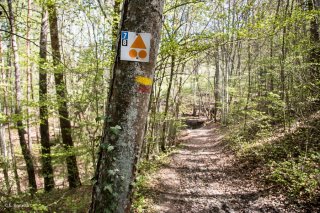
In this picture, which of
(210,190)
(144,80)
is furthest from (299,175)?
(144,80)

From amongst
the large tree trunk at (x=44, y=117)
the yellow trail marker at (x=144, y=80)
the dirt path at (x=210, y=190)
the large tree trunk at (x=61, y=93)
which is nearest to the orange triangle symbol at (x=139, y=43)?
the yellow trail marker at (x=144, y=80)

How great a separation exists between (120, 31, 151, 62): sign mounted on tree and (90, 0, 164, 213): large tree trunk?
0.04 metres

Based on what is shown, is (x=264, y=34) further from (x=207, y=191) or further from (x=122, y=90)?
(x=122, y=90)

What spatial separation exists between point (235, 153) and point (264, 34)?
5857 millimetres

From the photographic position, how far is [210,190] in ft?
23.0

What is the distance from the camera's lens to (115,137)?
6.52ft

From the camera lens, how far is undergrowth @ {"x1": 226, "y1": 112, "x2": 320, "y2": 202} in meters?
5.73

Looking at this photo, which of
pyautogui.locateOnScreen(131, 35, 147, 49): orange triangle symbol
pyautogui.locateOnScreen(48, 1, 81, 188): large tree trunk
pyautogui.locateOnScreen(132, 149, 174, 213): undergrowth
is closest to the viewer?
pyautogui.locateOnScreen(131, 35, 147, 49): orange triangle symbol

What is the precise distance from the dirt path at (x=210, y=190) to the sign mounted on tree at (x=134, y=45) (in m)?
4.79

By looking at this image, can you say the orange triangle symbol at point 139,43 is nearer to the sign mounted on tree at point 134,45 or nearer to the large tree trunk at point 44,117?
the sign mounted on tree at point 134,45

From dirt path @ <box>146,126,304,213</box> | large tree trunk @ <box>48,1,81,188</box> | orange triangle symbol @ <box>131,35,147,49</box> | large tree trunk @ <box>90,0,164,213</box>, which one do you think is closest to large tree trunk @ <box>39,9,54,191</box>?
large tree trunk @ <box>48,1,81,188</box>

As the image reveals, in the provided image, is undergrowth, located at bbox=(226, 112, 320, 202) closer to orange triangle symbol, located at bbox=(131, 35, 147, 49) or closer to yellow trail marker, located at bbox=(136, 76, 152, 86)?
yellow trail marker, located at bbox=(136, 76, 152, 86)

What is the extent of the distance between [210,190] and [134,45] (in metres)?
6.12

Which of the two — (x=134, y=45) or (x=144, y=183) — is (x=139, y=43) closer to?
(x=134, y=45)
